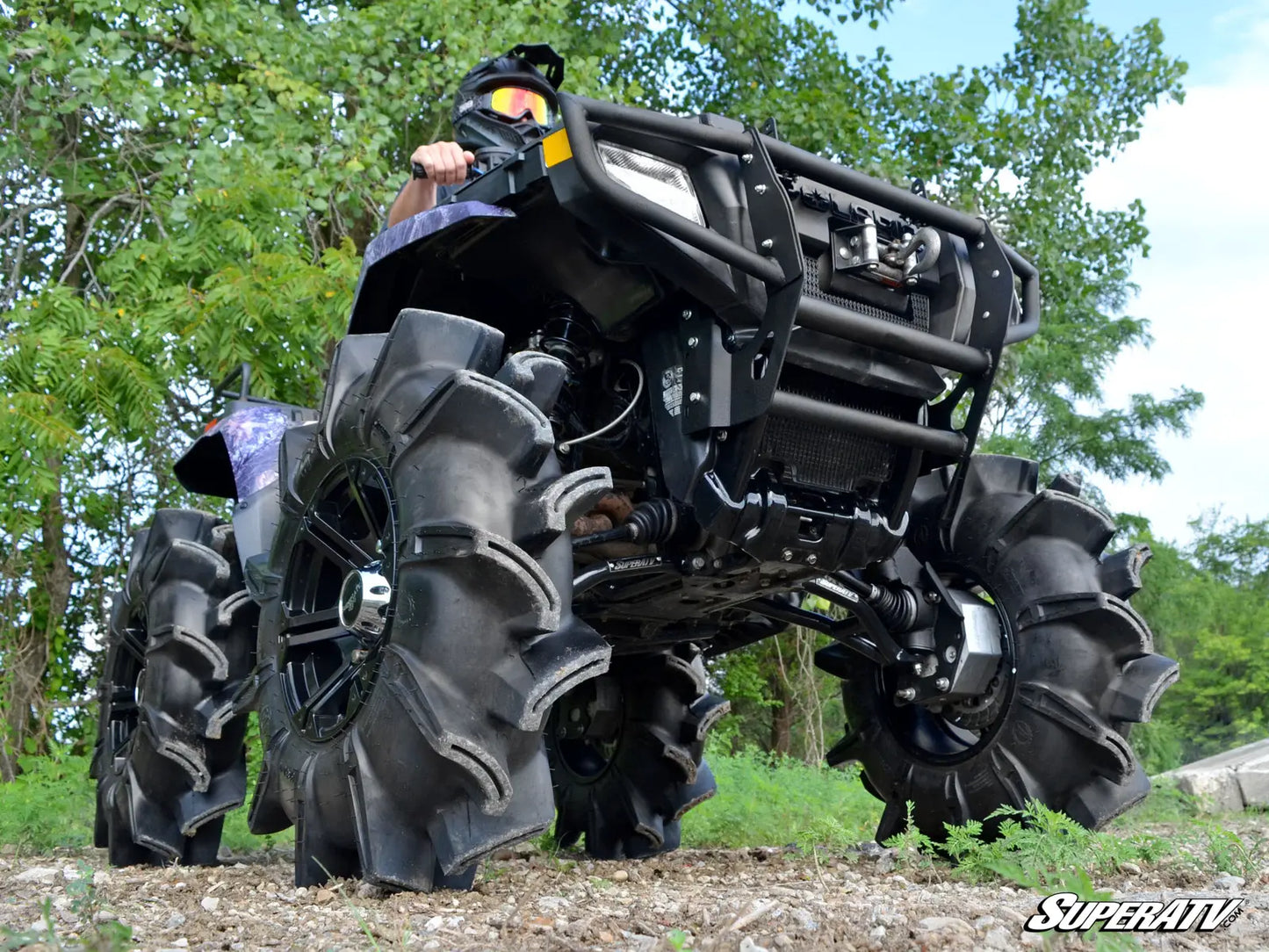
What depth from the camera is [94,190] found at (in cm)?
961

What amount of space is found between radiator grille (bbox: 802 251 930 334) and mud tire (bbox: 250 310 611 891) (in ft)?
2.26

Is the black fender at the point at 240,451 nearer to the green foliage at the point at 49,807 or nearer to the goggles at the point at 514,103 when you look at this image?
the goggles at the point at 514,103

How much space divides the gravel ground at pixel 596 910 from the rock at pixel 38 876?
1 centimetres

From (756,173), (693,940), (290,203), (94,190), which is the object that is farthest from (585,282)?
(94,190)

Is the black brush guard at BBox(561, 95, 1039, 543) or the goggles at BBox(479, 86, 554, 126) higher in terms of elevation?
the goggles at BBox(479, 86, 554, 126)

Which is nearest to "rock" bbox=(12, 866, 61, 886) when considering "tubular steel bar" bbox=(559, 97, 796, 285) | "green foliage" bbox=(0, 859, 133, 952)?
"green foliage" bbox=(0, 859, 133, 952)

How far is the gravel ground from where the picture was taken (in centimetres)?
219

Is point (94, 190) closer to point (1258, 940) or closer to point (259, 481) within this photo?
point (259, 481)

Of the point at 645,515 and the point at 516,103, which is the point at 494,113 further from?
the point at 645,515

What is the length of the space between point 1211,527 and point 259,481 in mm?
31494

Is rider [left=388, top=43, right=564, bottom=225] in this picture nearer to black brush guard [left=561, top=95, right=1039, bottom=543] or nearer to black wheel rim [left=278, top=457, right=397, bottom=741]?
black wheel rim [left=278, top=457, right=397, bottom=741]

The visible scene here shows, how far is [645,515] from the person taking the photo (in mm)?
3500

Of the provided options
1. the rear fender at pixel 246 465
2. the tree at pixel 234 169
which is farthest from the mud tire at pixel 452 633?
the tree at pixel 234 169

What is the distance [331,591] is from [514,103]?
1.84 m
